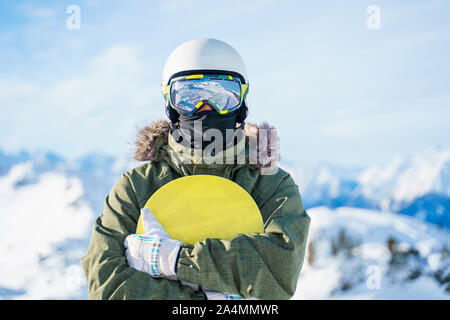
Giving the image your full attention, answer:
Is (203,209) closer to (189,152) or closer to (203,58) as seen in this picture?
(189,152)

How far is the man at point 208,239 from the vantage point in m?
2.60

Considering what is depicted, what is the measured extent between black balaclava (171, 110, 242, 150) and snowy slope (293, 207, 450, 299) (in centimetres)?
507

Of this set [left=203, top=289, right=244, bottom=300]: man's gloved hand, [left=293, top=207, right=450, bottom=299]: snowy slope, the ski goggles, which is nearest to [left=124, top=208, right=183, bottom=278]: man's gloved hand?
[left=203, top=289, right=244, bottom=300]: man's gloved hand

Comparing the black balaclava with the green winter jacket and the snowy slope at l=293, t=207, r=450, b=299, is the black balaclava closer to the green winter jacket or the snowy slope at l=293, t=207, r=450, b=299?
the green winter jacket

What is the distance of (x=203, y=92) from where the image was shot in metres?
3.14

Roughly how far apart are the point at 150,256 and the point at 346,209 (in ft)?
28.2

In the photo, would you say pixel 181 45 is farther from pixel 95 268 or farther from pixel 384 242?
pixel 384 242

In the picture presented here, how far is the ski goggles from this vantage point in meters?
3.15

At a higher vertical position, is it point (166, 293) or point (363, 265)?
point (166, 293)

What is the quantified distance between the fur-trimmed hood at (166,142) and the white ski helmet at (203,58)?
0.36m

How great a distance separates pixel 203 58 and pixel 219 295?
5.34 ft

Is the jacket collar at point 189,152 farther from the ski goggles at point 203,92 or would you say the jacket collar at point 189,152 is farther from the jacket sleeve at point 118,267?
the jacket sleeve at point 118,267
